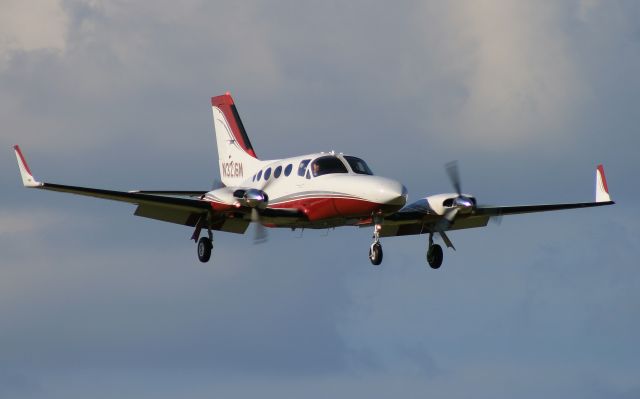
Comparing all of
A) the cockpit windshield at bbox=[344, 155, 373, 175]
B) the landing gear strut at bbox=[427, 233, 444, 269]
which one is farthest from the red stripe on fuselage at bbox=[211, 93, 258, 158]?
the landing gear strut at bbox=[427, 233, 444, 269]

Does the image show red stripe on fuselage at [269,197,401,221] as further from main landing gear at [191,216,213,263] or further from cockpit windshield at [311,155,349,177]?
main landing gear at [191,216,213,263]

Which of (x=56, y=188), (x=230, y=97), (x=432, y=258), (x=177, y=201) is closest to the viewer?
(x=56, y=188)

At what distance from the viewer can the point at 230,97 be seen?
47.9 m

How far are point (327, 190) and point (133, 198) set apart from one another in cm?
571

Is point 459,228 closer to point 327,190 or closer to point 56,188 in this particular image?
point 327,190

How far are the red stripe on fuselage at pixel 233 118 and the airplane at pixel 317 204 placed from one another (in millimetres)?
3394

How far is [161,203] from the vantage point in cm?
3900

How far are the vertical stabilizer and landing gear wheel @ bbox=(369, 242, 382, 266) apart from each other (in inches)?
329

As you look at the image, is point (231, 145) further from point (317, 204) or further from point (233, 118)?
point (317, 204)

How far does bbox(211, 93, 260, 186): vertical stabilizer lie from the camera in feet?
150

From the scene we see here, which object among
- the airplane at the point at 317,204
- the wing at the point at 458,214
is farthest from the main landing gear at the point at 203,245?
the wing at the point at 458,214

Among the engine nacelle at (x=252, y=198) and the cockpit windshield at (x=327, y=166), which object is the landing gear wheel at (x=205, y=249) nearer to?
the engine nacelle at (x=252, y=198)

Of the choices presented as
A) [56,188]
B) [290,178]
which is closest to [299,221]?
[290,178]

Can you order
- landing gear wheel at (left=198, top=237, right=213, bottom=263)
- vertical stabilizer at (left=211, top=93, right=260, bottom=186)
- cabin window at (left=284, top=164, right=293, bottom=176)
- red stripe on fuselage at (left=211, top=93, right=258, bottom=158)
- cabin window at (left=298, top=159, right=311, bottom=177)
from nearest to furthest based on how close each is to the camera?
cabin window at (left=298, top=159, right=311, bottom=177) → cabin window at (left=284, top=164, right=293, bottom=176) → landing gear wheel at (left=198, top=237, right=213, bottom=263) → vertical stabilizer at (left=211, top=93, right=260, bottom=186) → red stripe on fuselage at (left=211, top=93, right=258, bottom=158)
